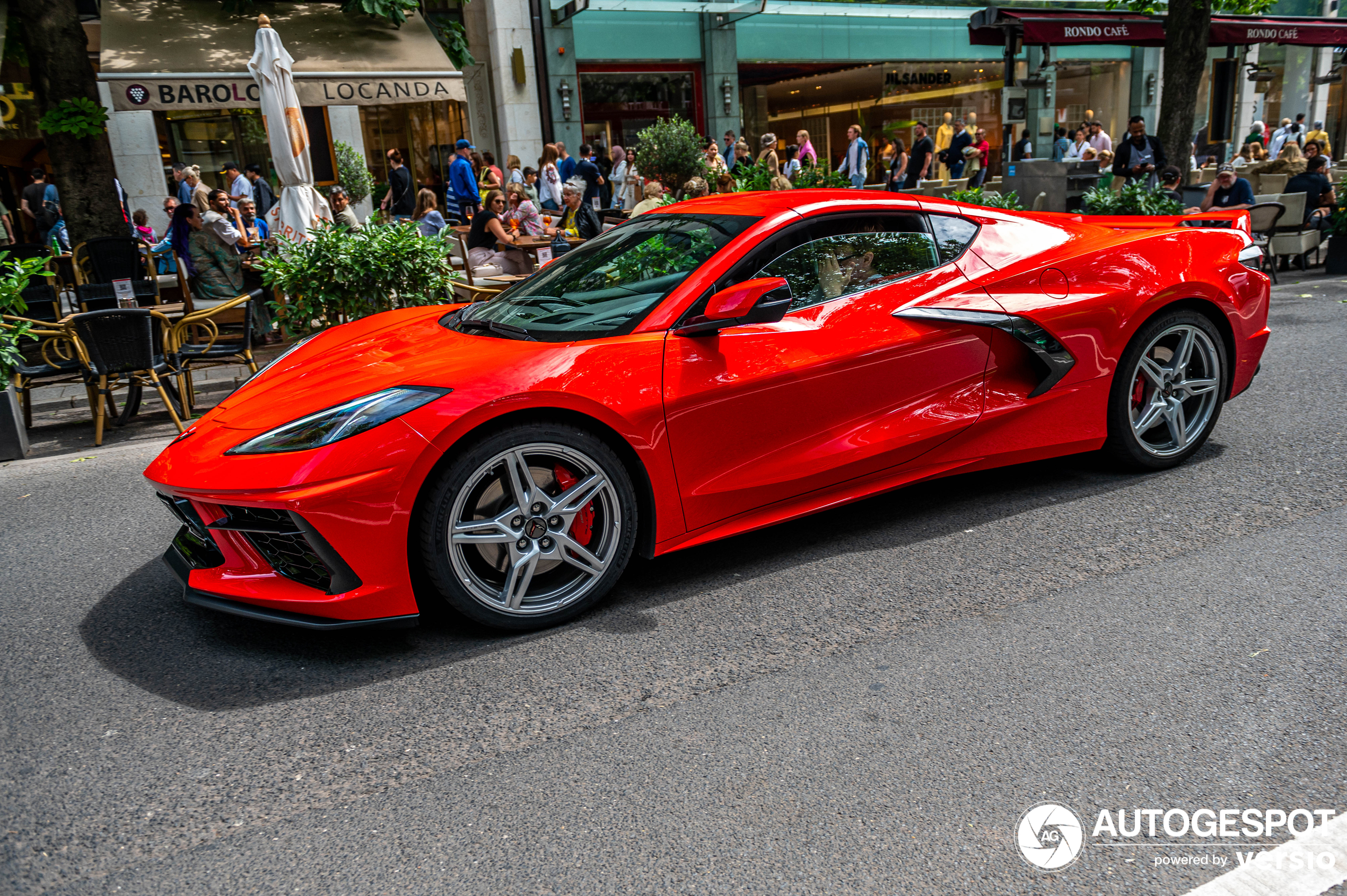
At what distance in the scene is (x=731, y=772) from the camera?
2.53 m

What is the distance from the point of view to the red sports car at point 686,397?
10.2 feet

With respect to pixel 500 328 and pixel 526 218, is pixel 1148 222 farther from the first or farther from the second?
pixel 526 218

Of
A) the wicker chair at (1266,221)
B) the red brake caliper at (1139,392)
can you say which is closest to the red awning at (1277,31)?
the wicker chair at (1266,221)

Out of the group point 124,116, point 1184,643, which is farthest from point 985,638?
point 124,116

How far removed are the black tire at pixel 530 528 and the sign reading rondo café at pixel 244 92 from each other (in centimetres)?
1002

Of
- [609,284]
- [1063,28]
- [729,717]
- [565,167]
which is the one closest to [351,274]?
[609,284]

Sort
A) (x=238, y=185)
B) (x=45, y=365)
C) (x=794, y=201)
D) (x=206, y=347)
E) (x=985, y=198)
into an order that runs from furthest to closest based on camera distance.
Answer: (x=238, y=185) < (x=985, y=198) < (x=206, y=347) < (x=45, y=365) < (x=794, y=201)

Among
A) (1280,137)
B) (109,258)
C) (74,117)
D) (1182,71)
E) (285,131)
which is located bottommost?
(1280,137)

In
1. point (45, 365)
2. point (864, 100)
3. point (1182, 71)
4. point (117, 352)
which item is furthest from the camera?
point (864, 100)

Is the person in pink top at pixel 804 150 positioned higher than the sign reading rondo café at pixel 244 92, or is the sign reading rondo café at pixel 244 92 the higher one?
the sign reading rondo café at pixel 244 92

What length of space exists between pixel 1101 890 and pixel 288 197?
30.0ft

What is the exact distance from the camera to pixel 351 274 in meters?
7.27

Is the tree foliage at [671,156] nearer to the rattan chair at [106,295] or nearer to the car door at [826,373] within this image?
the rattan chair at [106,295]

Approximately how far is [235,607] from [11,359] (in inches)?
173
